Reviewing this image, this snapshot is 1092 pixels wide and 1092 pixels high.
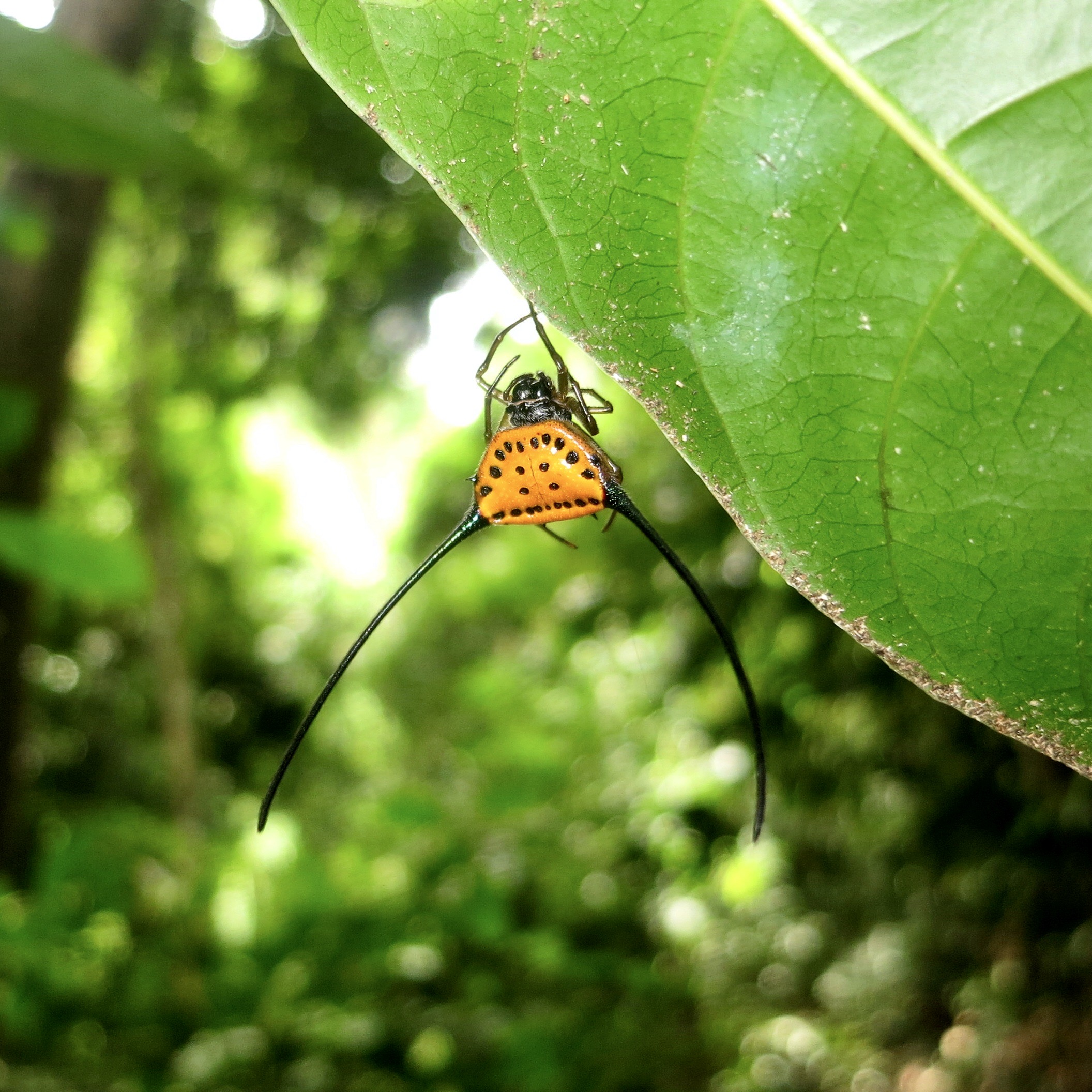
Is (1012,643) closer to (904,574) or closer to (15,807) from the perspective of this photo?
(904,574)

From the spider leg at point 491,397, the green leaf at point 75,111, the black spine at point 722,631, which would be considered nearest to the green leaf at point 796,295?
the black spine at point 722,631

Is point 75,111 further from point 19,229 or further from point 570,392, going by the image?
point 570,392

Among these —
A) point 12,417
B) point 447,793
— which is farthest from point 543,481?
point 447,793

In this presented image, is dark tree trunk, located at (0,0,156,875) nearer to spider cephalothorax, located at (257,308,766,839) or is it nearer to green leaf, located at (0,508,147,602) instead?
green leaf, located at (0,508,147,602)

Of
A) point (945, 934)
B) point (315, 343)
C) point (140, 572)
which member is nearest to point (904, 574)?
point (140, 572)

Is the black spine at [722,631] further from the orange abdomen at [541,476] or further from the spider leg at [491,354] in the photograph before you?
the spider leg at [491,354]

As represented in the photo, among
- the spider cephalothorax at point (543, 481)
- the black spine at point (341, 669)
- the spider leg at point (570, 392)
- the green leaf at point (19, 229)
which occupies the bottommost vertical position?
the black spine at point (341, 669)

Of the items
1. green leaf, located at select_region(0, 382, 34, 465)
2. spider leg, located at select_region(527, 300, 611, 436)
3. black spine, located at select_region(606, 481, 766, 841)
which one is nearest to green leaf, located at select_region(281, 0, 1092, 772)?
black spine, located at select_region(606, 481, 766, 841)
